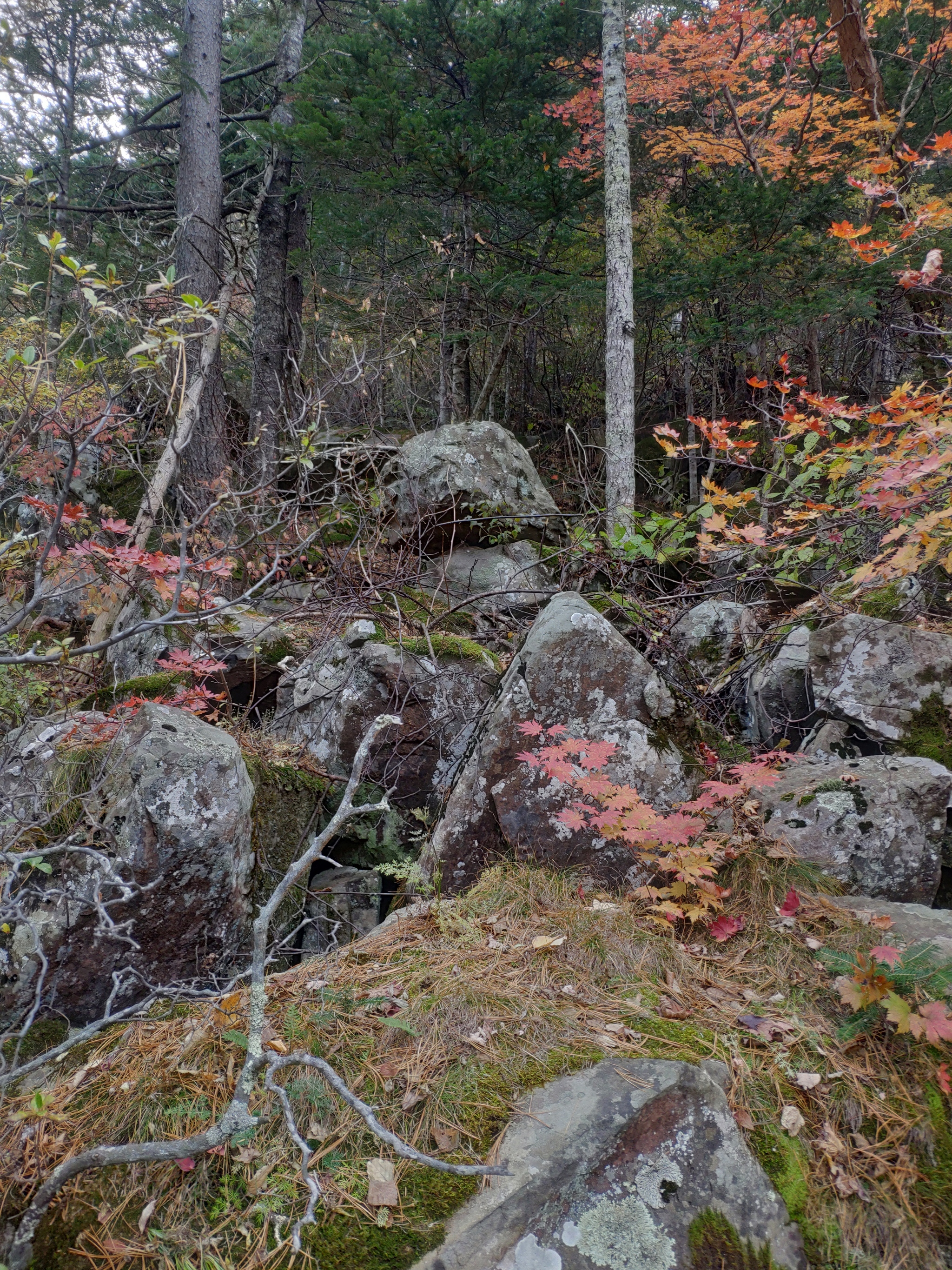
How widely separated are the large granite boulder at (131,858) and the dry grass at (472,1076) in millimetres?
484

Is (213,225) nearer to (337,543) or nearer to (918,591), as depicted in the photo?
(337,543)

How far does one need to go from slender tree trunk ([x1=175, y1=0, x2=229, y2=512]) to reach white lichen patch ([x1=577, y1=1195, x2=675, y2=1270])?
848 cm

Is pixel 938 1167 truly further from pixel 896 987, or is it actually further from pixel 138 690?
pixel 138 690

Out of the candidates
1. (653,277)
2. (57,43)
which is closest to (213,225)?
(57,43)

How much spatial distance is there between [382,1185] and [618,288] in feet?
27.5

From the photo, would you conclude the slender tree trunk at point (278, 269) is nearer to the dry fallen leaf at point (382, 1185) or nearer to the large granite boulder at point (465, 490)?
the large granite boulder at point (465, 490)

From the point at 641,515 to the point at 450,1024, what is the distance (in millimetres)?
4954

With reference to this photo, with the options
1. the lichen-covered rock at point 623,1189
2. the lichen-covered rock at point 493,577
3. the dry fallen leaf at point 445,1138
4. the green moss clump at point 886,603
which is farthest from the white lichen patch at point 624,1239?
the lichen-covered rock at point 493,577

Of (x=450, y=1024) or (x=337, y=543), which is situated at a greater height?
(x=337, y=543)

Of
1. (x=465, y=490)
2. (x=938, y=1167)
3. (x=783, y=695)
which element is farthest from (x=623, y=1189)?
(x=465, y=490)

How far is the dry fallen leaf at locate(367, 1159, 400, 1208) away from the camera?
1889mm

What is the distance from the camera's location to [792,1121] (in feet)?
6.83

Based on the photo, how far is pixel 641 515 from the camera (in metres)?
6.43

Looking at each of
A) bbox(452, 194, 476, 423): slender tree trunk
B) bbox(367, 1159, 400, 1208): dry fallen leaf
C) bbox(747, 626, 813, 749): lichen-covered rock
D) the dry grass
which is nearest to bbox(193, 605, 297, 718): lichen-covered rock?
the dry grass
